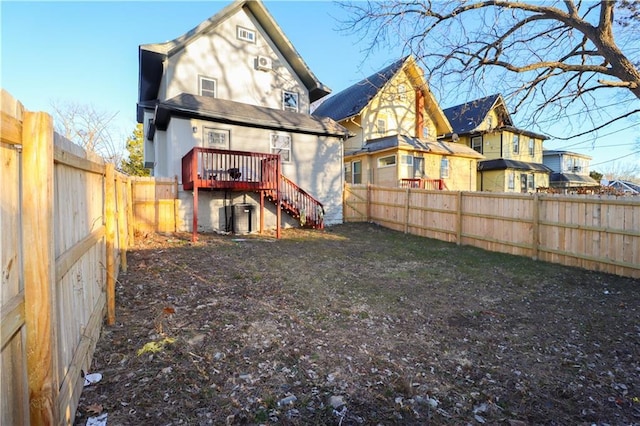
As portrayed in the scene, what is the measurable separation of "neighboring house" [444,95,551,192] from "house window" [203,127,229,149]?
55.8 feet

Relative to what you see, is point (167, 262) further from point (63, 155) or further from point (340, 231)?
point (340, 231)

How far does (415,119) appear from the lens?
828 inches

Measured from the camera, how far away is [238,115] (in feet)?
37.8

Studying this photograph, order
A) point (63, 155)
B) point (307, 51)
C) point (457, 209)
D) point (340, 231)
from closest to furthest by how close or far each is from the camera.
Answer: point (63, 155)
point (457, 209)
point (340, 231)
point (307, 51)

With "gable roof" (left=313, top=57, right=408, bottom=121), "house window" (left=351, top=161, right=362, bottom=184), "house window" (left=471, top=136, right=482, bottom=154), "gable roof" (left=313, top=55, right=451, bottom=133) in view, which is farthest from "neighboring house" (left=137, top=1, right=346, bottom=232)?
"house window" (left=471, top=136, right=482, bottom=154)

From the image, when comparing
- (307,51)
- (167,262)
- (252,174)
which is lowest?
(167,262)

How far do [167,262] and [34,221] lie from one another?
5403 mm

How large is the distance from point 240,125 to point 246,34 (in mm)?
4453

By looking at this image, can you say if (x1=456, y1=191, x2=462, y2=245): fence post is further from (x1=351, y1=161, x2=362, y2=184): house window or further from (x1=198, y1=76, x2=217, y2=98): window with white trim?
(x1=198, y1=76, x2=217, y2=98): window with white trim

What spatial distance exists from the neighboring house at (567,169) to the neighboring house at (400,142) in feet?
46.5

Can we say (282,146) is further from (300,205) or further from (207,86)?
(207,86)

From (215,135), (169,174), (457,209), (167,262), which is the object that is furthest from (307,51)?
(167,262)

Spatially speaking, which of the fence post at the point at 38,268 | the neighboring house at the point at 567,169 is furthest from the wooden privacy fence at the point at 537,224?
the neighboring house at the point at 567,169

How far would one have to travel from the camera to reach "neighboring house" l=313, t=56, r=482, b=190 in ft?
58.8
